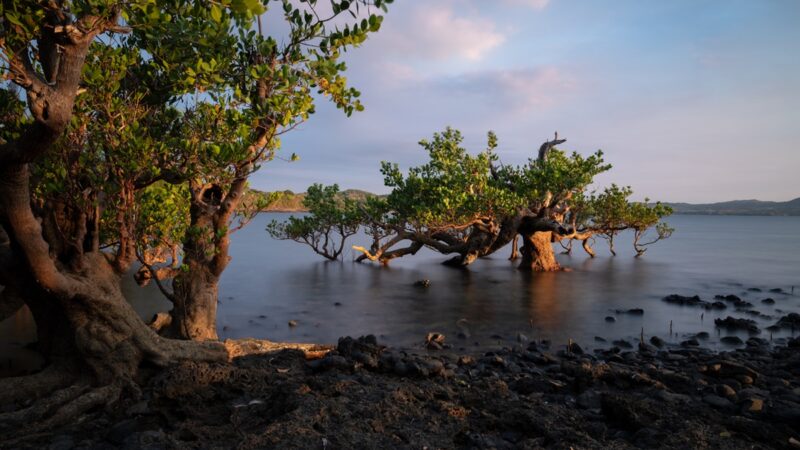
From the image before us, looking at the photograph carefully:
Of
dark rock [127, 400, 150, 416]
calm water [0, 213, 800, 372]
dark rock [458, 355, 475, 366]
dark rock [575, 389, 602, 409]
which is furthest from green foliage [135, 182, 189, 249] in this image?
dark rock [575, 389, 602, 409]

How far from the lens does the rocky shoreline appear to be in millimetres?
6672

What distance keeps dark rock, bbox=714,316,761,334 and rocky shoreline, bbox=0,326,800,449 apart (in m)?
8.71

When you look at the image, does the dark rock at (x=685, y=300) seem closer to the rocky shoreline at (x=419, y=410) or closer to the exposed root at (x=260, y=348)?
the rocky shoreline at (x=419, y=410)

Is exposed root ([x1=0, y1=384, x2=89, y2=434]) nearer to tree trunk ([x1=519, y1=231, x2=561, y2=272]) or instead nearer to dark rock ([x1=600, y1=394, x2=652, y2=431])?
dark rock ([x1=600, y1=394, x2=652, y2=431])

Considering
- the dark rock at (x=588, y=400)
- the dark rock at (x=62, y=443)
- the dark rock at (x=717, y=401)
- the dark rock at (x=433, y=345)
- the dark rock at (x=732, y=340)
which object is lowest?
the dark rock at (x=732, y=340)

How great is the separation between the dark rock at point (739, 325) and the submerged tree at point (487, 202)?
39.1ft

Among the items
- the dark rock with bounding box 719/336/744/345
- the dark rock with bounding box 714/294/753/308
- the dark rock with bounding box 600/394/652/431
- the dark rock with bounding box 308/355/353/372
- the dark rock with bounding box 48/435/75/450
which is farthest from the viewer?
the dark rock with bounding box 714/294/753/308

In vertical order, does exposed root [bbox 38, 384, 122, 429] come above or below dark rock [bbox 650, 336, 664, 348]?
above

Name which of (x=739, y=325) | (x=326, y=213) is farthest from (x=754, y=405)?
(x=326, y=213)

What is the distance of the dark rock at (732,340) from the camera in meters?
16.7

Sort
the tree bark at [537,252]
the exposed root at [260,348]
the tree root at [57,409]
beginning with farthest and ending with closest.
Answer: the tree bark at [537,252] → the exposed root at [260,348] → the tree root at [57,409]

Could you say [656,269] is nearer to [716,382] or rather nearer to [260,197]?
[716,382]

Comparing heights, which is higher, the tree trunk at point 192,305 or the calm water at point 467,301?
the tree trunk at point 192,305

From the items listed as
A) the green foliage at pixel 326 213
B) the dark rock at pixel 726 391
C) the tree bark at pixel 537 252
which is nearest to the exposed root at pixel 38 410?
the dark rock at pixel 726 391
